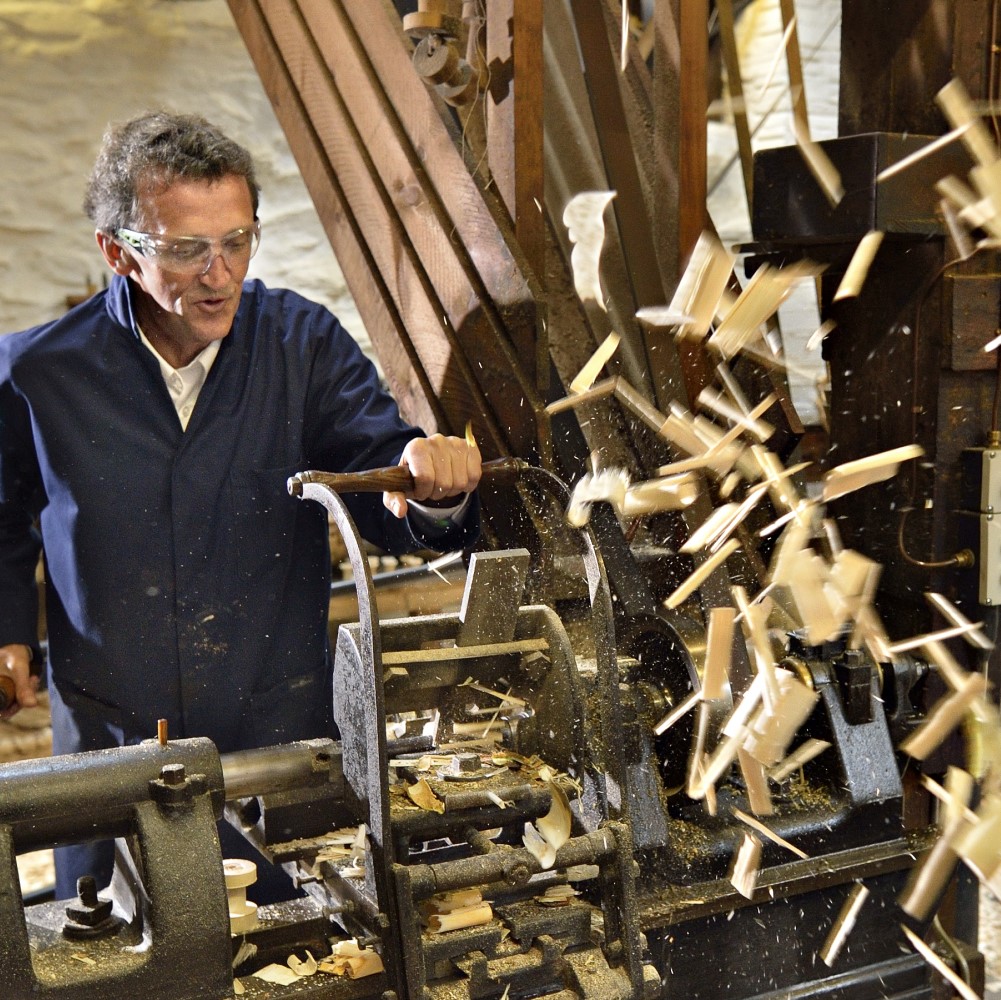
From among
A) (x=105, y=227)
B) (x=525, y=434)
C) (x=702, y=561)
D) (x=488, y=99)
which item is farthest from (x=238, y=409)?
(x=702, y=561)

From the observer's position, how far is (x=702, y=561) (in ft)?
7.07

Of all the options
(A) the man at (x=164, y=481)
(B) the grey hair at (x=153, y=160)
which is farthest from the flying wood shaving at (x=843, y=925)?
(B) the grey hair at (x=153, y=160)

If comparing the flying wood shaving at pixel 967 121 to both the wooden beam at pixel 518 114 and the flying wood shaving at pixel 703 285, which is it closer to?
the flying wood shaving at pixel 703 285

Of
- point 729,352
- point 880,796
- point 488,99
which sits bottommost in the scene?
point 880,796

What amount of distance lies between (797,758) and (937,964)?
41cm

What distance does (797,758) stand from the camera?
2.10 metres

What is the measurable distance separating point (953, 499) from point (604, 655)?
95 centimetres

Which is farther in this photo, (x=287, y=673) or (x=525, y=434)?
(x=287, y=673)

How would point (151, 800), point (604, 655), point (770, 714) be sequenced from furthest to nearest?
point (770, 714)
point (604, 655)
point (151, 800)

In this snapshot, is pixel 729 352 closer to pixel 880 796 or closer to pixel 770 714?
pixel 770 714

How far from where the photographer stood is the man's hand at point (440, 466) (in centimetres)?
189

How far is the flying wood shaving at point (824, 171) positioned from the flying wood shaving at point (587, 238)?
36 centimetres

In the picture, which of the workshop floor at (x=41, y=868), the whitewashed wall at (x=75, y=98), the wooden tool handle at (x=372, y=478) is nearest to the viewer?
the wooden tool handle at (x=372, y=478)

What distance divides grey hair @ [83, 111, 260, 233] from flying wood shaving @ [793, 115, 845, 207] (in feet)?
3.40
